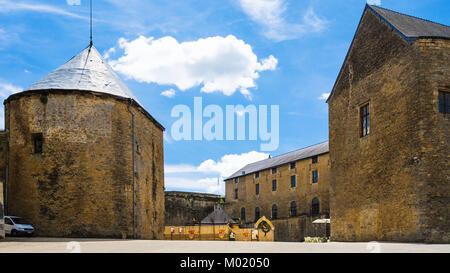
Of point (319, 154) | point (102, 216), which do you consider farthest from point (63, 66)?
point (319, 154)

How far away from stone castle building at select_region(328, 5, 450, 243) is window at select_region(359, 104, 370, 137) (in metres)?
0.05

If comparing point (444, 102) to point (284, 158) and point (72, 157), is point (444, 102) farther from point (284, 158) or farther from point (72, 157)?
point (284, 158)

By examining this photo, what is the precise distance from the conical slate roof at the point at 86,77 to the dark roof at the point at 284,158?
2213 centimetres

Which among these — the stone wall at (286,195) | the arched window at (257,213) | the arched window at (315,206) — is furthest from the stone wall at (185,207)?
the arched window at (315,206)

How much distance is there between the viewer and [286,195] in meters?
45.4

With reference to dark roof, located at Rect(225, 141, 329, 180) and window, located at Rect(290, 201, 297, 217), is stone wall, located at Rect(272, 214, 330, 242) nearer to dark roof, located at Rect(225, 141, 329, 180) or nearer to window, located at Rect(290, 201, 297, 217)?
window, located at Rect(290, 201, 297, 217)

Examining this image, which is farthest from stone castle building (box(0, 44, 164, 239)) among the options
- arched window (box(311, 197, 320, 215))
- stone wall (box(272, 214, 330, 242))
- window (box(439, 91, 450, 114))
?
arched window (box(311, 197, 320, 215))

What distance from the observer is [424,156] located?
53.2 feet

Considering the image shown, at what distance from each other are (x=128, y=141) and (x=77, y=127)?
9.19ft

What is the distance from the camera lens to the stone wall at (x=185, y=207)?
154ft

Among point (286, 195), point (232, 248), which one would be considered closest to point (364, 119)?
point (232, 248)

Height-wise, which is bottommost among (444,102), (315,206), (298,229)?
(298,229)

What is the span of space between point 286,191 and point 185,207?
11355 mm
